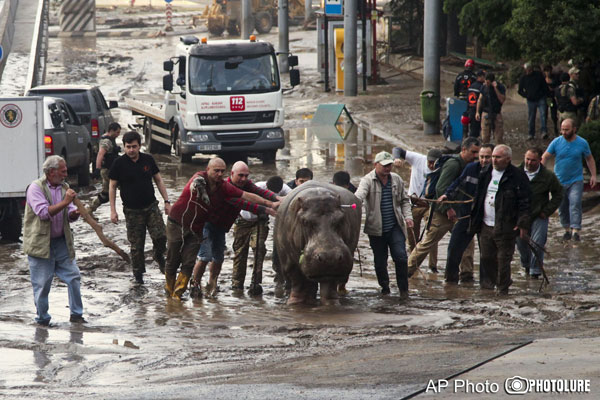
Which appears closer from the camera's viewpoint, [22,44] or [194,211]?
[194,211]

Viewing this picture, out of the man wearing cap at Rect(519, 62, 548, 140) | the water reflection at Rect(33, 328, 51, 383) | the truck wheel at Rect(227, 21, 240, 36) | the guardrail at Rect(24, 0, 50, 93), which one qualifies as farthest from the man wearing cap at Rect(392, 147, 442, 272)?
the truck wheel at Rect(227, 21, 240, 36)

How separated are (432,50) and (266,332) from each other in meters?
16.4

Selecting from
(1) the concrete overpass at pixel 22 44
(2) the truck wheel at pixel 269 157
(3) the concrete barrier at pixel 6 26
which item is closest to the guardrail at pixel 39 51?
(1) the concrete overpass at pixel 22 44

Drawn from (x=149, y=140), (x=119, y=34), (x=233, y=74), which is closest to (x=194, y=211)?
(x=233, y=74)

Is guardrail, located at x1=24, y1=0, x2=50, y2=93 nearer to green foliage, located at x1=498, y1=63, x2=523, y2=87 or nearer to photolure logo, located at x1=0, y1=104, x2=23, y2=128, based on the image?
green foliage, located at x1=498, y1=63, x2=523, y2=87

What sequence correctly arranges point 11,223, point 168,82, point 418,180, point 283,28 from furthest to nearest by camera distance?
point 283,28
point 168,82
point 11,223
point 418,180

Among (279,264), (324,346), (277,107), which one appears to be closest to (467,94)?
(277,107)

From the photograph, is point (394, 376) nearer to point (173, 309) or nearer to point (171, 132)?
point (173, 309)

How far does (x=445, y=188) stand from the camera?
12547 mm

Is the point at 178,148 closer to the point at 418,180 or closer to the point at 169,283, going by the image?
the point at 418,180

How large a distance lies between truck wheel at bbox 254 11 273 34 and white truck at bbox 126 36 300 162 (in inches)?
1262

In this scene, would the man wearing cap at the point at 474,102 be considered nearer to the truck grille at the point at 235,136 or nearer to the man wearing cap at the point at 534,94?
the man wearing cap at the point at 534,94

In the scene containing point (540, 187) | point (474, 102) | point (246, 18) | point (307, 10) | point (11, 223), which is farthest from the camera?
point (307, 10)

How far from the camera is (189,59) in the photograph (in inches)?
933
